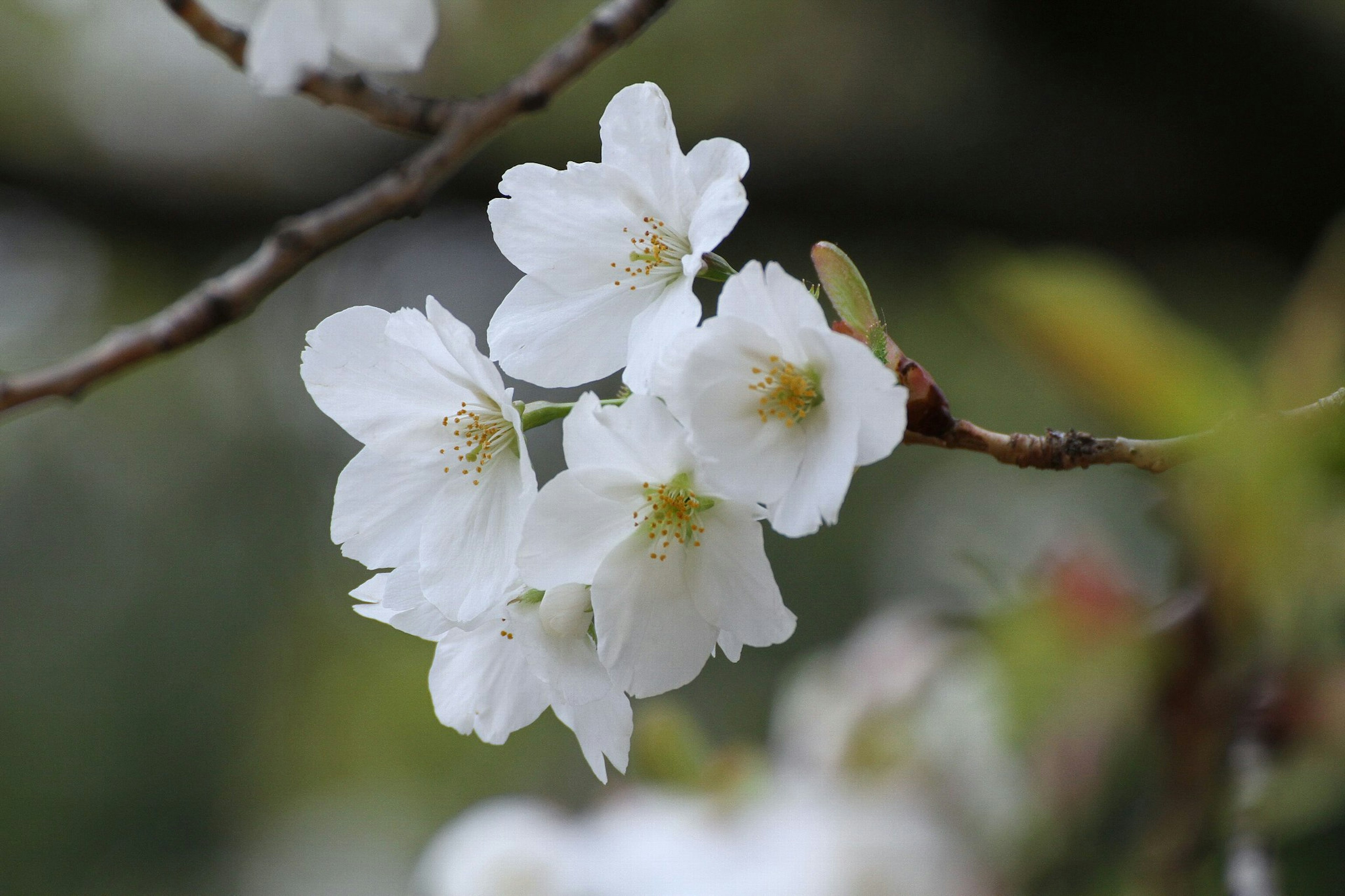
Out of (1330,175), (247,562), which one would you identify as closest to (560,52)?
(1330,175)

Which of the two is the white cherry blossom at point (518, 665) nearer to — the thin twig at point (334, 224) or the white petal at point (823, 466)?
the white petal at point (823, 466)

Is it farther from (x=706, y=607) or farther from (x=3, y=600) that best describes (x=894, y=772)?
(x=3, y=600)

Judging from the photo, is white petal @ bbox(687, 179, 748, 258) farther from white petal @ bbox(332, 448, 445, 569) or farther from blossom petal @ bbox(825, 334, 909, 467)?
white petal @ bbox(332, 448, 445, 569)

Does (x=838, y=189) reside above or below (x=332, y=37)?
below

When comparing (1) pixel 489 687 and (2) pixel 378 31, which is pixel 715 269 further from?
(2) pixel 378 31

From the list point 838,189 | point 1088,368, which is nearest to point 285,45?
point 1088,368
